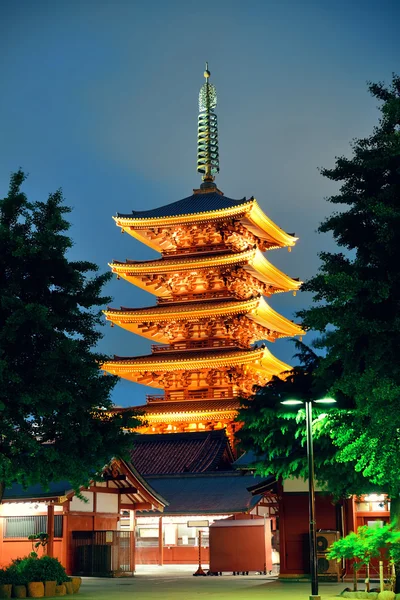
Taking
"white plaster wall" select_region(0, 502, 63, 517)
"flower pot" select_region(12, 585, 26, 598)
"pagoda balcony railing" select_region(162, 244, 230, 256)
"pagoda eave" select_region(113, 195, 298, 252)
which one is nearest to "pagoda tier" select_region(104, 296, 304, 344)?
"pagoda balcony railing" select_region(162, 244, 230, 256)

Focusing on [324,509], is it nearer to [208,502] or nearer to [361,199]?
[208,502]

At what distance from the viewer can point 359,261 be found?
22.3 metres

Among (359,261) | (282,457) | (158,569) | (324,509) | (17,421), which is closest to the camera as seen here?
(359,261)

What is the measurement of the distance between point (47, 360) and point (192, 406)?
35.9m

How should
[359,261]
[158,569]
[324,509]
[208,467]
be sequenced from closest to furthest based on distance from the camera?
[359,261] → [324,509] → [158,569] → [208,467]

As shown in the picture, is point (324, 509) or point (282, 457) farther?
point (324, 509)

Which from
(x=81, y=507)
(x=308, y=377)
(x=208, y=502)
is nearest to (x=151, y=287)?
(x=208, y=502)

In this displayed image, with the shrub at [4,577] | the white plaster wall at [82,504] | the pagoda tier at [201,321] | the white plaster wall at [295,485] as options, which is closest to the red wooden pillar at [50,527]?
the white plaster wall at [82,504]

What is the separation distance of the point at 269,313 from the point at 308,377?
32.6 m

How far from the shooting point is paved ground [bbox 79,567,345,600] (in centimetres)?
2556

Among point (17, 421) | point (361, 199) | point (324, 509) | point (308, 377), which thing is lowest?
point (324, 509)

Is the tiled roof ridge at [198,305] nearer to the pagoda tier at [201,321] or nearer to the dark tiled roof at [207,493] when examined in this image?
the pagoda tier at [201,321]

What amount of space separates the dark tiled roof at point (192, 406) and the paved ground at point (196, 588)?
847 inches

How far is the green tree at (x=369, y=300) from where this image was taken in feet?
67.2
